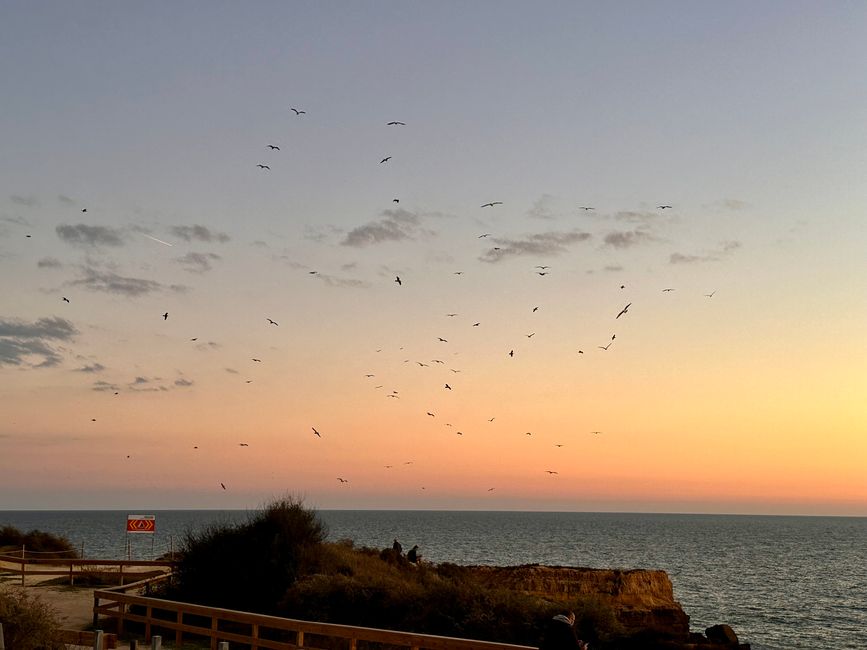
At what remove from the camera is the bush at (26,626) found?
56.7ft

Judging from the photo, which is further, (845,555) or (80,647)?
(845,555)

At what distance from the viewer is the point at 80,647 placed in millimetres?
19922

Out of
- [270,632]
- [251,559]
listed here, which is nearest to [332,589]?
[270,632]

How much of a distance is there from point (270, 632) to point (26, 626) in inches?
274

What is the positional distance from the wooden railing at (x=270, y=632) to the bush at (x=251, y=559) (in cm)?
121

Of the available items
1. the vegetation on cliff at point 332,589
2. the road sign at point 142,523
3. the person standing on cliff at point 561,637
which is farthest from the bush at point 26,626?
the road sign at point 142,523

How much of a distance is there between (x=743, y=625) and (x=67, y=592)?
3629 cm

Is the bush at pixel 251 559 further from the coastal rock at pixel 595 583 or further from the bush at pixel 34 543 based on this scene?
the bush at pixel 34 543

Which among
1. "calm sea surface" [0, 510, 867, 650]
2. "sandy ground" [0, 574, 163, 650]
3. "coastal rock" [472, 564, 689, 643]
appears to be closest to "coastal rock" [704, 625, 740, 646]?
"coastal rock" [472, 564, 689, 643]

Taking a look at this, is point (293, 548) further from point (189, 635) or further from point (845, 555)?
point (845, 555)

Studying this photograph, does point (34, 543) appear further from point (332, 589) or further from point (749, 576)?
point (749, 576)

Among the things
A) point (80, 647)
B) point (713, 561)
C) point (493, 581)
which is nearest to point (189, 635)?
point (80, 647)

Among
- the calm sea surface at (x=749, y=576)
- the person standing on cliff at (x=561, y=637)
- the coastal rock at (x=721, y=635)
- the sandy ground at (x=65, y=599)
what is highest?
→ the person standing on cliff at (x=561, y=637)

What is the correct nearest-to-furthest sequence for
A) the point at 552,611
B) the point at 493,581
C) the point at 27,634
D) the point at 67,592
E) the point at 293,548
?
the point at 27,634, the point at 552,611, the point at 293,548, the point at 67,592, the point at 493,581
